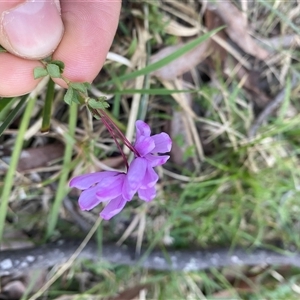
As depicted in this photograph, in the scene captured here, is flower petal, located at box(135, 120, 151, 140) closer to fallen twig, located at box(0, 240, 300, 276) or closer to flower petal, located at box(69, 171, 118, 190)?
flower petal, located at box(69, 171, 118, 190)

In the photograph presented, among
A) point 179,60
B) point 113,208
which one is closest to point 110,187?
point 113,208

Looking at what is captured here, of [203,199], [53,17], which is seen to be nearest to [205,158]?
[203,199]

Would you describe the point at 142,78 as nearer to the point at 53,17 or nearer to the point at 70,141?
the point at 70,141

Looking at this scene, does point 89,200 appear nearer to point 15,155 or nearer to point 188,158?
point 15,155

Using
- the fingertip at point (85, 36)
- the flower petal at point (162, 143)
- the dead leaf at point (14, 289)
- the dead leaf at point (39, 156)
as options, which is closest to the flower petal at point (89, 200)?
the flower petal at point (162, 143)

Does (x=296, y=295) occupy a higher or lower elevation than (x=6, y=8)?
lower

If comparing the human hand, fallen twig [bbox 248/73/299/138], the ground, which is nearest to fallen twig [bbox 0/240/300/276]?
the ground
